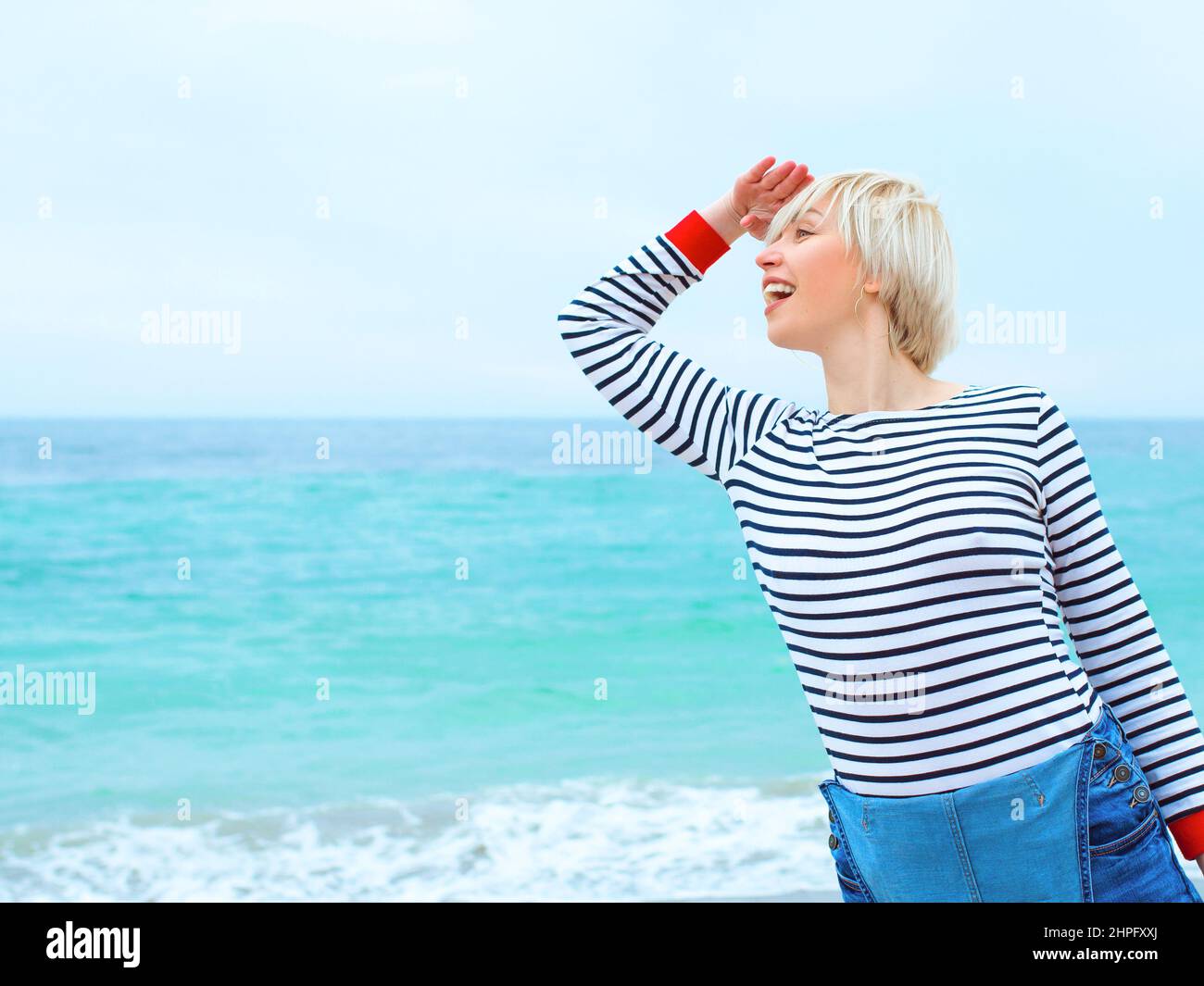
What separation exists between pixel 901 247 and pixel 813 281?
12 cm

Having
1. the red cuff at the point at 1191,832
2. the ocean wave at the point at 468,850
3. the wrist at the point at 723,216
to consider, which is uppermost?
the wrist at the point at 723,216

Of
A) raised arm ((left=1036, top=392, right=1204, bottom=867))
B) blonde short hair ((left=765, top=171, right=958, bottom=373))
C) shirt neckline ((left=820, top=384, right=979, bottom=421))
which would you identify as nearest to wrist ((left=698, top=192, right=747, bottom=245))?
blonde short hair ((left=765, top=171, right=958, bottom=373))

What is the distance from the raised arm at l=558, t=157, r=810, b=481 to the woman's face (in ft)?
0.33

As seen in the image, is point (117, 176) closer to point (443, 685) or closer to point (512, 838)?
point (443, 685)

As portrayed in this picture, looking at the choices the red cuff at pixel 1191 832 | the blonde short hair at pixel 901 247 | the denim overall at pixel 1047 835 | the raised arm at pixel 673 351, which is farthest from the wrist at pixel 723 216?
the red cuff at pixel 1191 832

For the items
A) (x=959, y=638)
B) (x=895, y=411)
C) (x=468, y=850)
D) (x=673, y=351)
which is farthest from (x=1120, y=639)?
(x=468, y=850)

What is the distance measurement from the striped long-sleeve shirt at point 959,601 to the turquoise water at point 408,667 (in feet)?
10.8

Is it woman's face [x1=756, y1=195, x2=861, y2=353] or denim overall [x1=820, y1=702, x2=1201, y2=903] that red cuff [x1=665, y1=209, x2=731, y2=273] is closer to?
woman's face [x1=756, y1=195, x2=861, y2=353]

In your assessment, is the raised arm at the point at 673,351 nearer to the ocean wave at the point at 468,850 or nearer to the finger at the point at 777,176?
the finger at the point at 777,176

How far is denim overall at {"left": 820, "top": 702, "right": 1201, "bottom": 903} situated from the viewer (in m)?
1.18

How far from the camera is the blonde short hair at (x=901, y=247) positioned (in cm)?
139
